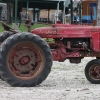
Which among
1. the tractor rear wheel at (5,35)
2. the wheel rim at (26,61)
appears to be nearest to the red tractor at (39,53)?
the wheel rim at (26,61)

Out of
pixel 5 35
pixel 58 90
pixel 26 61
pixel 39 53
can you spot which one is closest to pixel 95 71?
pixel 39 53

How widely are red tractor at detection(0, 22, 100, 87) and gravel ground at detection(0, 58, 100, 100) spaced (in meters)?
0.28

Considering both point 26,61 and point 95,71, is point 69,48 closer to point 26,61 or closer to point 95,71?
point 95,71

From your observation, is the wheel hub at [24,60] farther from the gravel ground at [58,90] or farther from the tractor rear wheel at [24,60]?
the gravel ground at [58,90]

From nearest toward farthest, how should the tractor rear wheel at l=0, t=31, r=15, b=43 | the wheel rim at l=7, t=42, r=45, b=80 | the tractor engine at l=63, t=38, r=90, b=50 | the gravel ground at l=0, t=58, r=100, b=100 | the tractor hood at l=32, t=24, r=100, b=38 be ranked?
the gravel ground at l=0, t=58, r=100, b=100 < the wheel rim at l=7, t=42, r=45, b=80 < the tractor hood at l=32, t=24, r=100, b=38 < the tractor engine at l=63, t=38, r=90, b=50 < the tractor rear wheel at l=0, t=31, r=15, b=43

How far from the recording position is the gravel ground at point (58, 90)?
10430 millimetres

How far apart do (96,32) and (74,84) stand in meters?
1.45

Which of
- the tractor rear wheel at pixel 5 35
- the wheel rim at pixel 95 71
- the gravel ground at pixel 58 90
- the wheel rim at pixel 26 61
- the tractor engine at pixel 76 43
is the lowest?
the gravel ground at pixel 58 90

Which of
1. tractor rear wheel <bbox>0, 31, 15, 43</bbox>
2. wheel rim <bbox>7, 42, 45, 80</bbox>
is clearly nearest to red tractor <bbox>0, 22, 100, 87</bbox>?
wheel rim <bbox>7, 42, 45, 80</bbox>

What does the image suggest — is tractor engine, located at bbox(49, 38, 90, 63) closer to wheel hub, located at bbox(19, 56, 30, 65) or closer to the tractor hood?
the tractor hood

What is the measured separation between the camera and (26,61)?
12.7 m

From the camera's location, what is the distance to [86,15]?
3288 cm

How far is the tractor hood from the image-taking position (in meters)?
13.3

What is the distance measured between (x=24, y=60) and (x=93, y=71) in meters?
1.81
